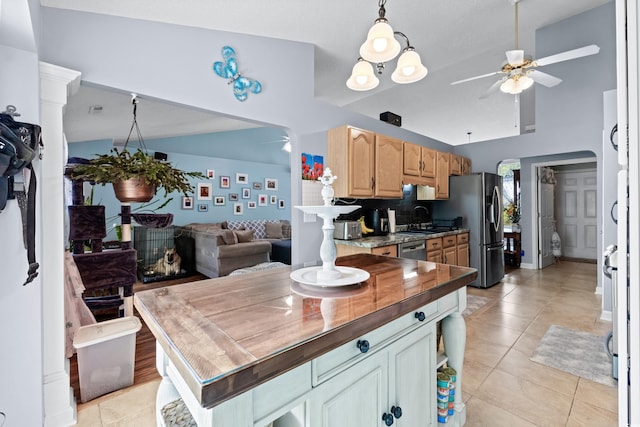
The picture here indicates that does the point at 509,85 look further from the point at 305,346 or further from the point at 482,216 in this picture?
the point at 305,346

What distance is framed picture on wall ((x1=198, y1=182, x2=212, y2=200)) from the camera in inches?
251

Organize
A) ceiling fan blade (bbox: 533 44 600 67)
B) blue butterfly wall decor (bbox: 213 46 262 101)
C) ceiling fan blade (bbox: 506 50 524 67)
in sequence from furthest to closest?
ceiling fan blade (bbox: 506 50 524 67), ceiling fan blade (bbox: 533 44 600 67), blue butterfly wall decor (bbox: 213 46 262 101)

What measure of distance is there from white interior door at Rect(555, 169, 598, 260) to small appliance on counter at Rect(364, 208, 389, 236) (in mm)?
5183

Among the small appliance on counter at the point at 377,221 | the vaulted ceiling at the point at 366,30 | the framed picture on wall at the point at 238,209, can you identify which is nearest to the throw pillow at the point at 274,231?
the framed picture on wall at the point at 238,209

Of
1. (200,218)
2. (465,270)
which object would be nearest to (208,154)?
(200,218)

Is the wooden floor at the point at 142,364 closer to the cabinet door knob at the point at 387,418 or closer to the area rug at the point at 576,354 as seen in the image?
the cabinet door knob at the point at 387,418

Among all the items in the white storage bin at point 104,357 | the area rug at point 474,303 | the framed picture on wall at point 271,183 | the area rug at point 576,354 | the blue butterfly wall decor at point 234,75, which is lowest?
the area rug at point 576,354

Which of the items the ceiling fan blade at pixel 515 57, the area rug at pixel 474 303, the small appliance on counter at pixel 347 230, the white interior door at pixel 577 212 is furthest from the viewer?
the white interior door at pixel 577 212

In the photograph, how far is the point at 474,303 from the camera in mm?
3584

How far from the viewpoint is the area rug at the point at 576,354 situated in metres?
2.12

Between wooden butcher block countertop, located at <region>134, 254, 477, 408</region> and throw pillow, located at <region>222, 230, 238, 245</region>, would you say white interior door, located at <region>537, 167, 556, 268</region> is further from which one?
throw pillow, located at <region>222, 230, 238, 245</region>

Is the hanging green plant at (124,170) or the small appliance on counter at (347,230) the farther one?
the small appliance on counter at (347,230)

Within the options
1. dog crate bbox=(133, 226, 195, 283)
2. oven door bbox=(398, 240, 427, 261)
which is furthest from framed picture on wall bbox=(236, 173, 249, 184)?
oven door bbox=(398, 240, 427, 261)

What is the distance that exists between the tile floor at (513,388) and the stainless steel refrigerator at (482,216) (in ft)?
3.18
